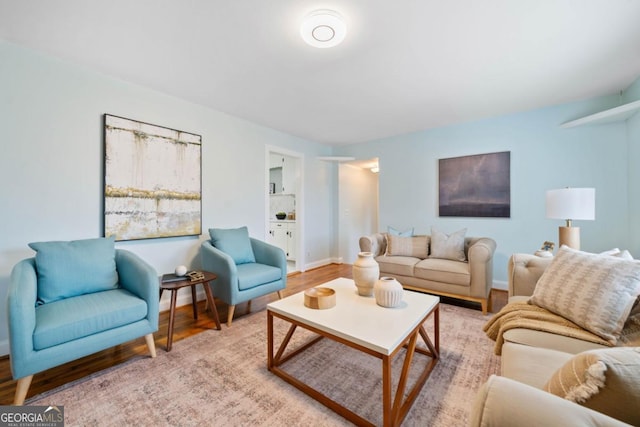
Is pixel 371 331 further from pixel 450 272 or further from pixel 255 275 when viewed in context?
pixel 450 272

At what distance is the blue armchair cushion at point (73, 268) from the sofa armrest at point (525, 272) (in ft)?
10.4

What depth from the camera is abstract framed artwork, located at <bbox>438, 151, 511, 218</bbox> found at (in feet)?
11.3

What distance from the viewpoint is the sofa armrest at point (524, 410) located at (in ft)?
1.77

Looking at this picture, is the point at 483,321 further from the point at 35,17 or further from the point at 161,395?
the point at 35,17

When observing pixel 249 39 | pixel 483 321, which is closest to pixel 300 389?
pixel 483 321

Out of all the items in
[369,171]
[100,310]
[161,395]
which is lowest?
Answer: [161,395]

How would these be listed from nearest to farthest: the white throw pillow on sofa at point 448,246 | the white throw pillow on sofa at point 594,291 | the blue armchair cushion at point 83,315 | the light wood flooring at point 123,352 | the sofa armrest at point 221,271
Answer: the white throw pillow on sofa at point 594,291, the blue armchair cushion at point 83,315, the light wood flooring at point 123,352, the sofa armrest at point 221,271, the white throw pillow on sofa at point 448,246

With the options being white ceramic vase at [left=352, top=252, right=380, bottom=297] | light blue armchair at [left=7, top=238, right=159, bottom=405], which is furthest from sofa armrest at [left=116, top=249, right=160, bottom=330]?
white ceramic vase at [left=352, top=252, right=380, bottom=297]

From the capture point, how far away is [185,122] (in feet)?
9.76

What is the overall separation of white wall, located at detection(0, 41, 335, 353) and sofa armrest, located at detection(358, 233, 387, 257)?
77.5 inches

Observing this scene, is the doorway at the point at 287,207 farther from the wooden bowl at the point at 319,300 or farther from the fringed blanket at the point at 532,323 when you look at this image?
the fringed blanket at the point at 532,323

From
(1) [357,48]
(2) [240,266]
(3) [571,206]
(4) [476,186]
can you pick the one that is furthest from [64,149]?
(4) [476,186]

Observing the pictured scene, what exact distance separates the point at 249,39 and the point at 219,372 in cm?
236

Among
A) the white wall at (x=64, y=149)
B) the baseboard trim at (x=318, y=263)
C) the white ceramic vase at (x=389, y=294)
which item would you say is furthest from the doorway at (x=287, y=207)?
the white ceramic vase at (x=389, y=294)
